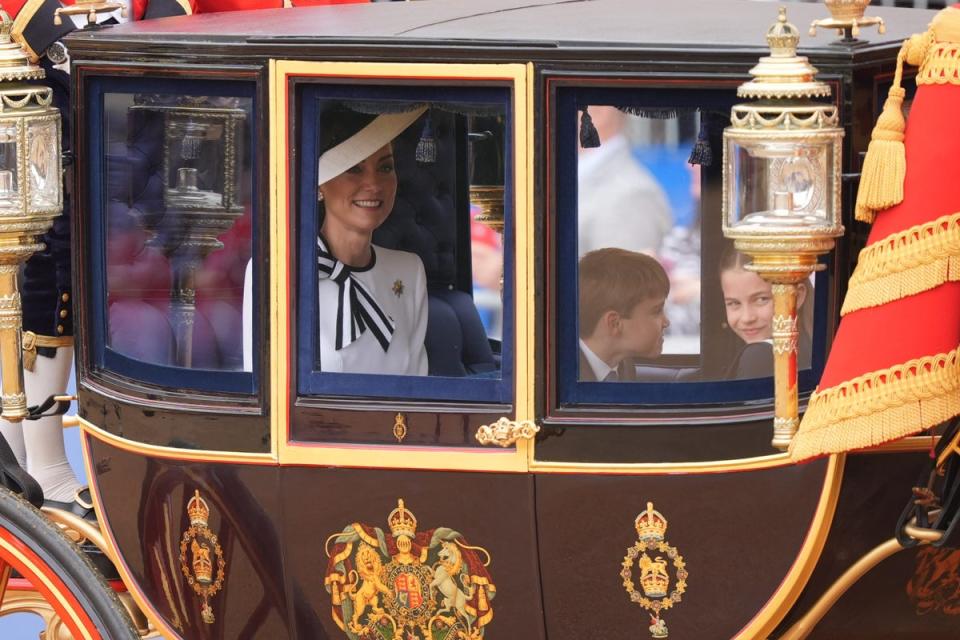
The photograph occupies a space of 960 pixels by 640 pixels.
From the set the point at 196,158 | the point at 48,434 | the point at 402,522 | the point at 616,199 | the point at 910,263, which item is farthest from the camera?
the point at 48,434

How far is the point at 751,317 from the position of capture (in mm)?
3162

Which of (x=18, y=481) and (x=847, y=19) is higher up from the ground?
(x=847, y=19)

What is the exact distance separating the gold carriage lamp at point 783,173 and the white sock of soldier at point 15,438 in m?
2.11

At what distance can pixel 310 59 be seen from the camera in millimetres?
3150

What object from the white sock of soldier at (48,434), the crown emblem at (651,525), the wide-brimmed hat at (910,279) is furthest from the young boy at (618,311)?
the white sock of soldier at (48,434)

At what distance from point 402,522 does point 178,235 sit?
2.19 ft

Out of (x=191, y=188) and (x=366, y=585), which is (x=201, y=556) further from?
(x=191, y=188)

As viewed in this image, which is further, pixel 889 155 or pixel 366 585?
pixel 366 585

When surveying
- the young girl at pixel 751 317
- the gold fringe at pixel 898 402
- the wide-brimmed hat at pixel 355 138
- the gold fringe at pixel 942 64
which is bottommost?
the gold fringe at pixel 898 402

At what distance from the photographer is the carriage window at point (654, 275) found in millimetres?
3092

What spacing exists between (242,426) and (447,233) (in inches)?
19.2

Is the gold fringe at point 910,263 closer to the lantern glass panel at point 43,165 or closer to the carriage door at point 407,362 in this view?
the carriage door at point 407,362

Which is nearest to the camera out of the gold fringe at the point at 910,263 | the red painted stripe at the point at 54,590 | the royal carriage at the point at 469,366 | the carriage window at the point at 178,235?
the gold fringe at the point at 910,263

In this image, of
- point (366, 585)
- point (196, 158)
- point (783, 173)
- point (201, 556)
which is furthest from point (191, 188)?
point (783, 173)
